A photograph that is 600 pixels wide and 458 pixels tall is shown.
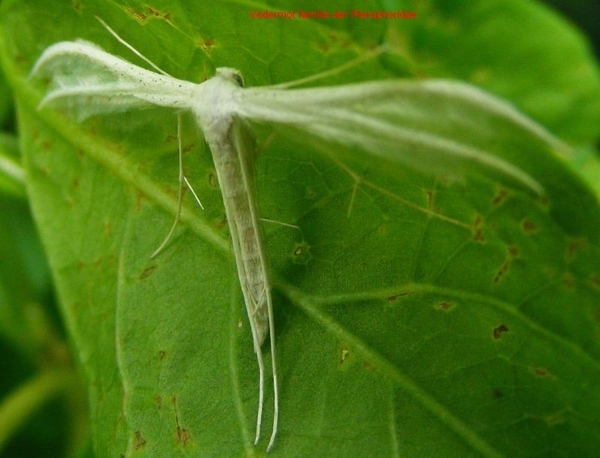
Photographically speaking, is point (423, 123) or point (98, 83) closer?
point (423, 123)

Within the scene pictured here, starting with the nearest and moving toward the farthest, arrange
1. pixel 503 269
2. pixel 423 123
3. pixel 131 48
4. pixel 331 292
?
1. pixel 423 123
2. pixel 503 269
3. pixel 331 292
4. pixel 131 48

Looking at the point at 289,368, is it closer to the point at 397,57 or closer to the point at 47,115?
the point at 397,57

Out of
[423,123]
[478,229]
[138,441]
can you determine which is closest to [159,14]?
[423,123]

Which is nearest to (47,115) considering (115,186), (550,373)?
(115,186)

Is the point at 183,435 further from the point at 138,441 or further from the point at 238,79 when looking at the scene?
the point at 238,79

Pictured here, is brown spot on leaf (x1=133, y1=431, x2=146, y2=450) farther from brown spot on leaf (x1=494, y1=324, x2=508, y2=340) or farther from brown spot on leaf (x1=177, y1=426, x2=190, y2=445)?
brown spot on leaf (x1=494, y1=324, x2=508, y2=340)

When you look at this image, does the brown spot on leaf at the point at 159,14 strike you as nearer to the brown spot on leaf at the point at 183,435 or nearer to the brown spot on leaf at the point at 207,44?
the brown spot on leaf at the point at 207,44
